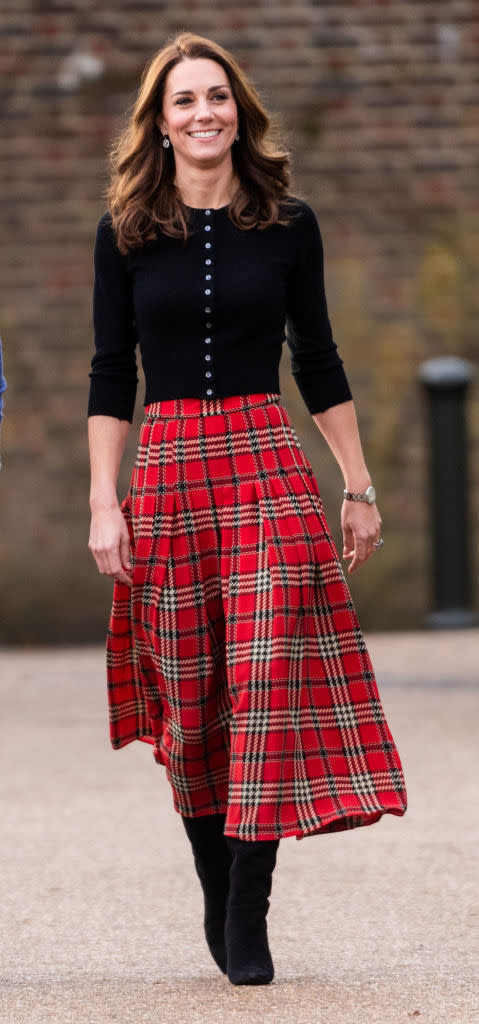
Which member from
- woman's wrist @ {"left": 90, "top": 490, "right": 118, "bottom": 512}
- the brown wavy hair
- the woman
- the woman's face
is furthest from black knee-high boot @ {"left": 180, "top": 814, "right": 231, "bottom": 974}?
the woman's face

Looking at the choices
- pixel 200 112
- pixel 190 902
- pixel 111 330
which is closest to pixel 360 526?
pixel 111 330

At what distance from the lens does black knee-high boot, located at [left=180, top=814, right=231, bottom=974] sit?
3.74 m

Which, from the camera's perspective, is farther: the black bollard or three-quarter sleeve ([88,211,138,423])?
the black bollard

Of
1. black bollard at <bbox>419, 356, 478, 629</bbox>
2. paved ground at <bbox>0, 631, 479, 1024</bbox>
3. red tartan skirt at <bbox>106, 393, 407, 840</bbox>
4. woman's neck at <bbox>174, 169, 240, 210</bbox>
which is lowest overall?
black bollard at <bbox>419, 356, 478, 629</bbox>

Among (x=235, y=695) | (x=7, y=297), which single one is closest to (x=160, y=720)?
(x=235, y=695)

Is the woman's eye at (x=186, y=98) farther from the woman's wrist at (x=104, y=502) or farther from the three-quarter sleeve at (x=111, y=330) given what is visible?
the woman's wrist at (x=104, y=502)

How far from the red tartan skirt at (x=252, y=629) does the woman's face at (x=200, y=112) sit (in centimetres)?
49

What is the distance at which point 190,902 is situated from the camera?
449 centimetres

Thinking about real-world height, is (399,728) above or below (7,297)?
below

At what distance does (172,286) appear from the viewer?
3.62 meters

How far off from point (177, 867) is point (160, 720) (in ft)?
4.11

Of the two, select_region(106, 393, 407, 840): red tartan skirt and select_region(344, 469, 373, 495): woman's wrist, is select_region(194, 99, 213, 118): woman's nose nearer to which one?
select_region(106, 393, 407, 840): red tartan skirt

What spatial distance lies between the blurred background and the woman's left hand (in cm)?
644

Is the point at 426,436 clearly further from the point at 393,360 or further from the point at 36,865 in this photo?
the point at 36,865
